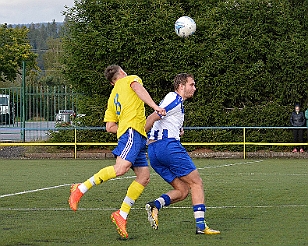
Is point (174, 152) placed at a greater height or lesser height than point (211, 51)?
lesser

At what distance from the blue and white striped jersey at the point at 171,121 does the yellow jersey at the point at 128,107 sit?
0.18 metres

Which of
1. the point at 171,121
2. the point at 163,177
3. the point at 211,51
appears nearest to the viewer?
the point at 171,121

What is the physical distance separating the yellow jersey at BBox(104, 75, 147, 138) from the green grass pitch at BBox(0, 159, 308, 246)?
1.19 metres

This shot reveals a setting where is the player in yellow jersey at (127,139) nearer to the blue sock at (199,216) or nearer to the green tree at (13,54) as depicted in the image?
the blue sock at (199,216)

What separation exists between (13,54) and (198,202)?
3911 cm

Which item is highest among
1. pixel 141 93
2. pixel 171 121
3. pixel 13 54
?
pixel 13 54

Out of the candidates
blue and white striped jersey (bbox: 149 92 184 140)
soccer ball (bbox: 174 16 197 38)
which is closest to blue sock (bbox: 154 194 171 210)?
blue and white striped jersey (bbox: 149 92 184 140)

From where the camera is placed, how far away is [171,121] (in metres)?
8.75

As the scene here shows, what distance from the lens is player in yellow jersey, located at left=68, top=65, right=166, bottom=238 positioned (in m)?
8.62

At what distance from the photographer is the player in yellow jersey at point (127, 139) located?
339 inches

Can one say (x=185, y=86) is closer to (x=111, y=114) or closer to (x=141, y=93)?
(x=141, y=93)

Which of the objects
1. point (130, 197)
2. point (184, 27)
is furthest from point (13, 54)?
point (130, 197)

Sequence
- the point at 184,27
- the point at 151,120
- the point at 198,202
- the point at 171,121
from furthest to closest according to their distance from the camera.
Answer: the point at 184,27, the point at 171,121, the point at 198,202, the point at 151,120

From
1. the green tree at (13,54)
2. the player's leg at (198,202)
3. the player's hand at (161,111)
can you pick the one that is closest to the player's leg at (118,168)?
the player's hand at (161,111)
